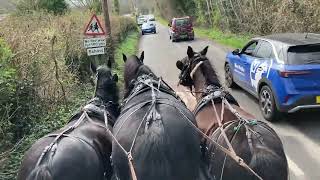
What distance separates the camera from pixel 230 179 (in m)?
4.27

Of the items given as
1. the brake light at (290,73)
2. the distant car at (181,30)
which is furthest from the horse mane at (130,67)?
the distant car at (181,30)

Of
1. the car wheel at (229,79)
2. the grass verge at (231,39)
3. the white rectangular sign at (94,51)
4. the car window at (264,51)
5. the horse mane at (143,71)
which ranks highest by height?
the horse mane at (143,71)

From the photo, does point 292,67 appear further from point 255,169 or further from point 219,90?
point 255,169

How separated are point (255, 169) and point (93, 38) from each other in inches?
397

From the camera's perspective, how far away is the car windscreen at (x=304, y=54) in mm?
9095

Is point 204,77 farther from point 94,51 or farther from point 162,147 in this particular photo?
point 94,51

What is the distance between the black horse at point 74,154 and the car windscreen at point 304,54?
5.16m

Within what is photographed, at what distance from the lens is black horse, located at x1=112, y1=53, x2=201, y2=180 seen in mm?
4043

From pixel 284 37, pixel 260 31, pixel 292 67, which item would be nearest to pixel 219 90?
pixel 292 67

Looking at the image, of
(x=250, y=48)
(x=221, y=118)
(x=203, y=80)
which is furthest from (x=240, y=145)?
(x=250, y=48)

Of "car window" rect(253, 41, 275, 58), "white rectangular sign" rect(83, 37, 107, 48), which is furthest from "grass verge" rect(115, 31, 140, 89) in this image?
"car window" rect(253, 41, 275, 58)

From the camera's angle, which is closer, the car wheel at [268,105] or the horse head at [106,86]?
the horse head at [106,86]

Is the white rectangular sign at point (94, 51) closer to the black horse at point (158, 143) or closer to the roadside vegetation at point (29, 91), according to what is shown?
the roadside vegetation at point (29, 91)

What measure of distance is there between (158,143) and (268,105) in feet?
20.4
